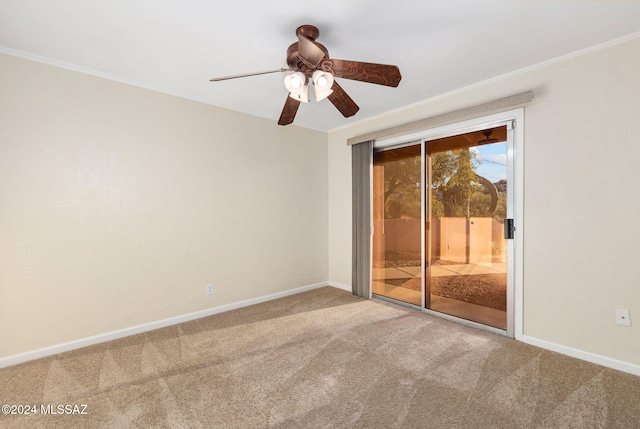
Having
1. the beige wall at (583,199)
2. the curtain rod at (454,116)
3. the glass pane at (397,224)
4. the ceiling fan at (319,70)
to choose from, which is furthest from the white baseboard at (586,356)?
the ceiling fan at (319,70)

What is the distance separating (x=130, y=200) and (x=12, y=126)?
3.24 ft

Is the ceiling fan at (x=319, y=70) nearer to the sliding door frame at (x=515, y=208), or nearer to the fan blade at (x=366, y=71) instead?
the fan blade at (x=366, y=71)

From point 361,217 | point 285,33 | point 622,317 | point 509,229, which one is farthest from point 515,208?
point 285,33

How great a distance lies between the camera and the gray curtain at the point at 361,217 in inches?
156

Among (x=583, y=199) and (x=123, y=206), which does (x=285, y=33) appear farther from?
(x=583, y=199)

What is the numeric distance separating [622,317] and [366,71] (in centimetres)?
268

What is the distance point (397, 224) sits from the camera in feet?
12.4

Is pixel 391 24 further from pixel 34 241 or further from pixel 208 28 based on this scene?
pixel 34 241

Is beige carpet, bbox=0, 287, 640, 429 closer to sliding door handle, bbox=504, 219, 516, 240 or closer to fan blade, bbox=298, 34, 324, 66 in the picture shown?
sliding door handle, bbox=504, 219, 516, 240

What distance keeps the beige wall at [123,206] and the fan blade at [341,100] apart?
170 centimetres

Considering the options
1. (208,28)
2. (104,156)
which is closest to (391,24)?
(208,28)

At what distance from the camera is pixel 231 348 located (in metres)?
2.58

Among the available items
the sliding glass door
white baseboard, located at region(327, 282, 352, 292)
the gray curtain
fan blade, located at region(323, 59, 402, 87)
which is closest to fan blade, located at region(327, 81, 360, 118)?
fan blade, located at region(323, 59, 402, 87)

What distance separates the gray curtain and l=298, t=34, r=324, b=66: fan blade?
2.22 m
